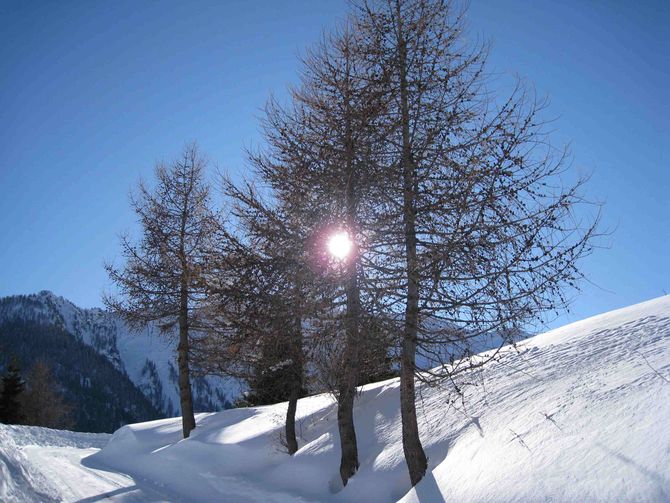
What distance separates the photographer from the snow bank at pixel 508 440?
4.26 m

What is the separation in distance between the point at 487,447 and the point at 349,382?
7.81 feet

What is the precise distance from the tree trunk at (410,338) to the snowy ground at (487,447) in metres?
0.31

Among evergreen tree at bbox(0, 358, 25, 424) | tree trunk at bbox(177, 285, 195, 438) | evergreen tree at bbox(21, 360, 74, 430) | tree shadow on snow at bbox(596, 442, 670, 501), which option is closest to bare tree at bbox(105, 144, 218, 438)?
tree trunk at bbox(177, 285, 195, 438)

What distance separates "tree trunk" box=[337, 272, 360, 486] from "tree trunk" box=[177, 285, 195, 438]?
25.7 ft

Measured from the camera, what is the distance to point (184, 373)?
15211 millimetres

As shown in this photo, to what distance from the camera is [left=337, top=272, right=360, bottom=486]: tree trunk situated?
7504 millimetres

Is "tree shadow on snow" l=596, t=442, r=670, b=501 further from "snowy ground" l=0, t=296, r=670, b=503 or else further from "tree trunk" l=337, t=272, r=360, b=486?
"tree trunk" l=337, t=272, r=360, b=486

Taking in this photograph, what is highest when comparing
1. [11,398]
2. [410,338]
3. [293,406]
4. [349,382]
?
[11,398]

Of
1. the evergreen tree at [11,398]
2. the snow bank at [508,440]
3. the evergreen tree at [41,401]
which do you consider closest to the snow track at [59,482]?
the snow bank at [508,440]

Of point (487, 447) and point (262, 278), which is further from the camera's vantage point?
point (262, 278)

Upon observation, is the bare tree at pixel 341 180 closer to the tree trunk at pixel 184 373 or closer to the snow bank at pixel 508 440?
the snow bank at pixel 508 440

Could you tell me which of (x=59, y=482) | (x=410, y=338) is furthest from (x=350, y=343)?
(x=59, y=482)

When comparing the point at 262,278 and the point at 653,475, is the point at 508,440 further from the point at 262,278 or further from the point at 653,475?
the point at 262,278

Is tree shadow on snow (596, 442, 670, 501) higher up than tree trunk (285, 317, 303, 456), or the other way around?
tree trunk (285, 317, 303, 456)
